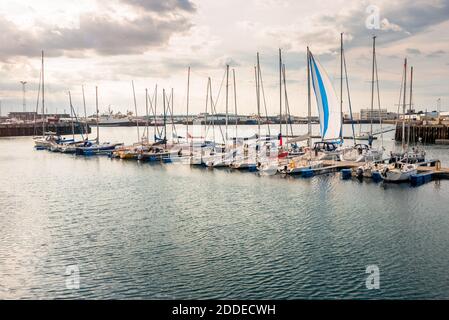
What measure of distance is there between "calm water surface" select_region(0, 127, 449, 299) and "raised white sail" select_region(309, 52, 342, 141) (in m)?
10.8

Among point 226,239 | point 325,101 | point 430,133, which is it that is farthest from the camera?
point 430,133

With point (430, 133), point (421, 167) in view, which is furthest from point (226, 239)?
point (430, 133)

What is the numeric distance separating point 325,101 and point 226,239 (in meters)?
30.8

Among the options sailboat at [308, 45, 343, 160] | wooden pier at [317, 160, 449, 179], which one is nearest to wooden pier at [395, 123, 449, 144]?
wooden pier at [317, 160, 449, 179]

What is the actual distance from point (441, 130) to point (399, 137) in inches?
387

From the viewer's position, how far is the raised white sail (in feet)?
165

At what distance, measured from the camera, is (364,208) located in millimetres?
31062

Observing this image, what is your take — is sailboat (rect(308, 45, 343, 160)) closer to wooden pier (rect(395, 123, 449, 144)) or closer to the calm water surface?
the calm water surface

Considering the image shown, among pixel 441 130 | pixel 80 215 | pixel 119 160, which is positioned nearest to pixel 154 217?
pixel 80 215

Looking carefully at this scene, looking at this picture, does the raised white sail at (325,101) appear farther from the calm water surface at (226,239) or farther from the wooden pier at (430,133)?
the wooden pier at (430,133)

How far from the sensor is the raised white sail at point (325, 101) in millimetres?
50219

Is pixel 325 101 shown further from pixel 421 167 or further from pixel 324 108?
pixel 421 167

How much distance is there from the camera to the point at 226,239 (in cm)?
2414
